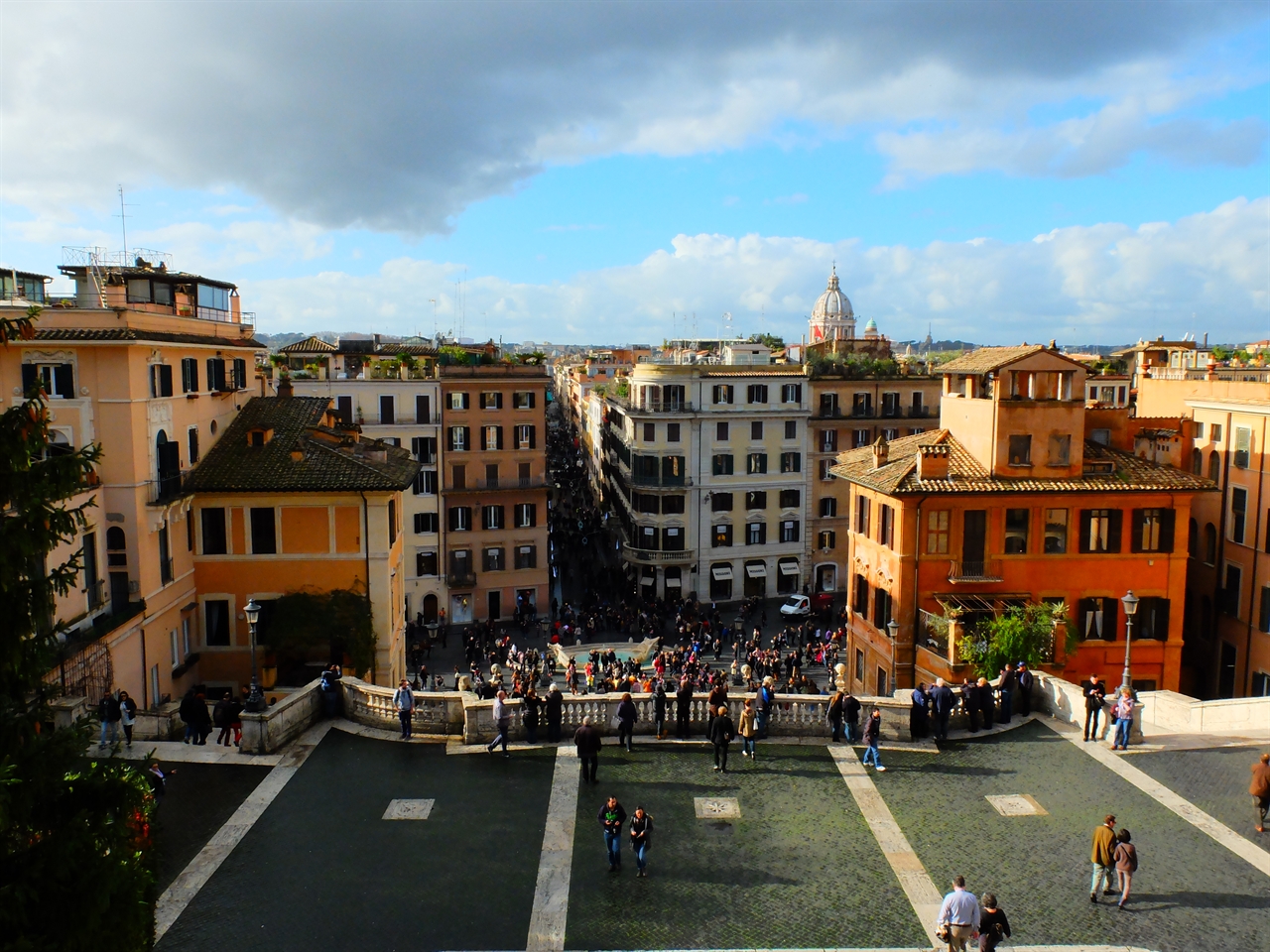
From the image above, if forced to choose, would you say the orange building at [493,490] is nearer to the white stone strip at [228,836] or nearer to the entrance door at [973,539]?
the entrance door at [973,539]

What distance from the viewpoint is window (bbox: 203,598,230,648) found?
3161cm

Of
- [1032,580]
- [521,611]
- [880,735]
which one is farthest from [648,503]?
[880,735]

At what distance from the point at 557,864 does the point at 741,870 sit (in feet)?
10.6

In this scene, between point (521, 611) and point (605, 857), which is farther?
point (521, 611)

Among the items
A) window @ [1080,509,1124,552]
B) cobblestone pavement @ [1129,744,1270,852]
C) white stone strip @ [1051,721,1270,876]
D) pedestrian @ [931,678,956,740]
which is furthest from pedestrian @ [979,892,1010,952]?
window @ [1080,509,1124,552]

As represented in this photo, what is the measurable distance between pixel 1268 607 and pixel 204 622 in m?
38.3

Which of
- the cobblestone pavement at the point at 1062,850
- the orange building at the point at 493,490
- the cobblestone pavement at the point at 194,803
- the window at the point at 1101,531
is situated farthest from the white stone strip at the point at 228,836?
the orange building at the point at 493,490

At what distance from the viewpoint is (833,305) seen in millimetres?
175250

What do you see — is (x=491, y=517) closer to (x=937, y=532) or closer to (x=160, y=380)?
(x=160, y=380)

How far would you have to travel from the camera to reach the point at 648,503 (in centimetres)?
6116

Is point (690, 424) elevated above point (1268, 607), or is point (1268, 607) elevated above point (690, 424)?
point (690, 424)

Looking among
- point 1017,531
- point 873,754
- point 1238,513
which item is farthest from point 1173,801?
point 1238,513

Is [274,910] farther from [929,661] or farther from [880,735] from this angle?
[929,661]

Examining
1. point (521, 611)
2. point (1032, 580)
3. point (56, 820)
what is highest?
point (56, 820)
